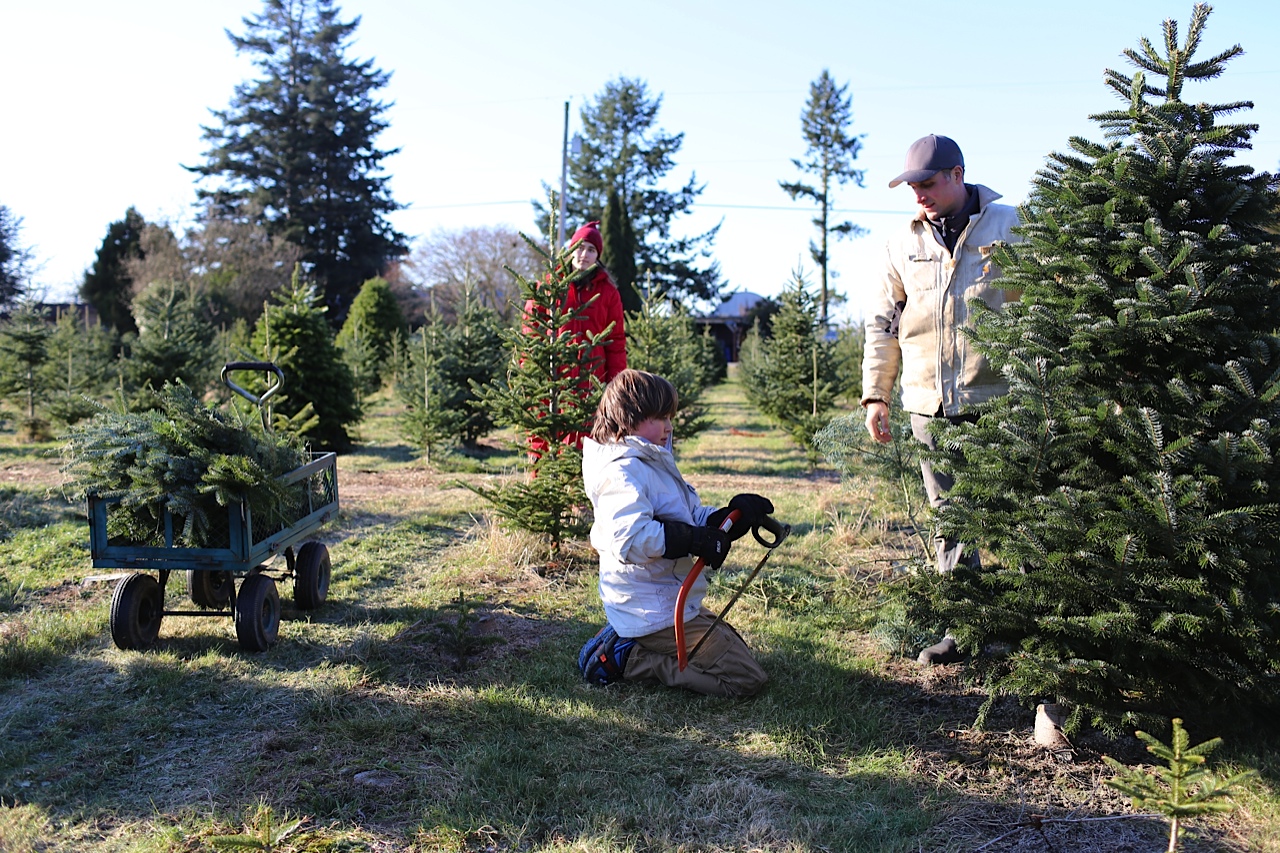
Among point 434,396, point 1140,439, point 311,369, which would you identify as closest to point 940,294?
point 1140,439

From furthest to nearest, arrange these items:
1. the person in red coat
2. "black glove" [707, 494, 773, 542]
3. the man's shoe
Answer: the person in red coat → the man's shoe → "black glove" [707, 494, 773, 542]

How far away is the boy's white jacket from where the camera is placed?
369 cm

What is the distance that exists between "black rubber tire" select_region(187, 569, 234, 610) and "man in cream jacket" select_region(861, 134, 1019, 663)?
358 centimetres

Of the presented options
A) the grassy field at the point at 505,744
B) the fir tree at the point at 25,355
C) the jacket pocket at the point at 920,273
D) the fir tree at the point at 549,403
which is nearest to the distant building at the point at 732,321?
the fir tree at the point at 25,355

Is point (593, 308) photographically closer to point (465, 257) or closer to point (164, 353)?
point (164, 353)

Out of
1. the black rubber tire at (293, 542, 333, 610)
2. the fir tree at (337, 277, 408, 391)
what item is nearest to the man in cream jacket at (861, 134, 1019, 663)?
the black rubber tire at (293, 542, 333, 610)

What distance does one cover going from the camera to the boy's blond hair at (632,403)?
381cm

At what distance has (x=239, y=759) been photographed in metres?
3.27

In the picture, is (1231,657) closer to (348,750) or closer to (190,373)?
(348,750)

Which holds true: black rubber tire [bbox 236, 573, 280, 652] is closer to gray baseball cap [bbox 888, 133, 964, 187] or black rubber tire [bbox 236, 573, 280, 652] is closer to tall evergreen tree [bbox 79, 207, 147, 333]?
gray baseball cap [bbox 888, 133, 964, 187]

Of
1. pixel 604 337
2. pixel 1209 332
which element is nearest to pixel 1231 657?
pixel 1209 332

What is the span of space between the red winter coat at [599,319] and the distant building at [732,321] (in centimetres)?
3286

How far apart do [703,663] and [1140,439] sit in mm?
1893

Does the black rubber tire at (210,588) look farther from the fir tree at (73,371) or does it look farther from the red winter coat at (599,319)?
the fir tree at (73,371)
